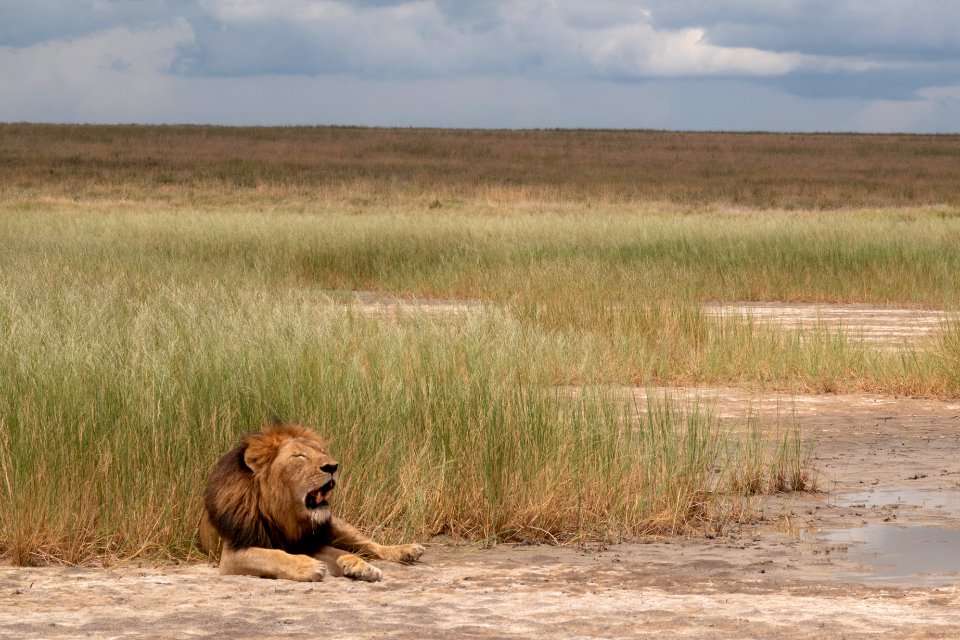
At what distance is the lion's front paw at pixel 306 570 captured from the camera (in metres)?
5.15

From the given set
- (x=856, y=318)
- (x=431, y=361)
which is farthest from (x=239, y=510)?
(x=856, y=318)

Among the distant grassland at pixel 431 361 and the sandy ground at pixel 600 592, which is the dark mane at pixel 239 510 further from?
the distant grassland at pixel 431 361

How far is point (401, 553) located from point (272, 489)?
2.31 feet

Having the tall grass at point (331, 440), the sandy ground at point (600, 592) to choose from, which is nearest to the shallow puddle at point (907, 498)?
the sandy ground at point (600, 592)

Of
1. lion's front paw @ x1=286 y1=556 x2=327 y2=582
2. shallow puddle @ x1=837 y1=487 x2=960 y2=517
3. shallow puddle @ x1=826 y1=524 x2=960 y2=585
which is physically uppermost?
lion's front paw @ x1=286 y1=556 x2=327 y2=582

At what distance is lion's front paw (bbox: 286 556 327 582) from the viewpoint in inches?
203

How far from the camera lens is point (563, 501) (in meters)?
6.52

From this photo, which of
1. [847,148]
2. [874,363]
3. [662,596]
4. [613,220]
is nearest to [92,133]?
[847,148]

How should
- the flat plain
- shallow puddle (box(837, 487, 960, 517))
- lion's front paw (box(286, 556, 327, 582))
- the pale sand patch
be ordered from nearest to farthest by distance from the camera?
the flat plain, lion's front paw (box(286, 556, 327, 582)), shallow puddle (box(837, 487, 960, 517)), the pale sand patch

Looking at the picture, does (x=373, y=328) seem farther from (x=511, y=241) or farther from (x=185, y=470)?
(x=511, y=241)

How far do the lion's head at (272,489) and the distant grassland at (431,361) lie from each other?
2.25ft

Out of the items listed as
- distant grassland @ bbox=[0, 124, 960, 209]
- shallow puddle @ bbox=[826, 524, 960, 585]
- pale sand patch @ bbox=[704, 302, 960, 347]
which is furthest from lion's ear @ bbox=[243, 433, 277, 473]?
distant grassland @ bbox=[0, 124, 960, 209]

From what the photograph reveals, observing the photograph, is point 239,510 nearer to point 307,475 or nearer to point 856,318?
point 307,475

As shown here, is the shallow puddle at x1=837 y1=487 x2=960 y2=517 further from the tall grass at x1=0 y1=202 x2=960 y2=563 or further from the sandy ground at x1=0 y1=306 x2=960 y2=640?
the tall grass at x1=0 y1=202 x2=960 y2=563
